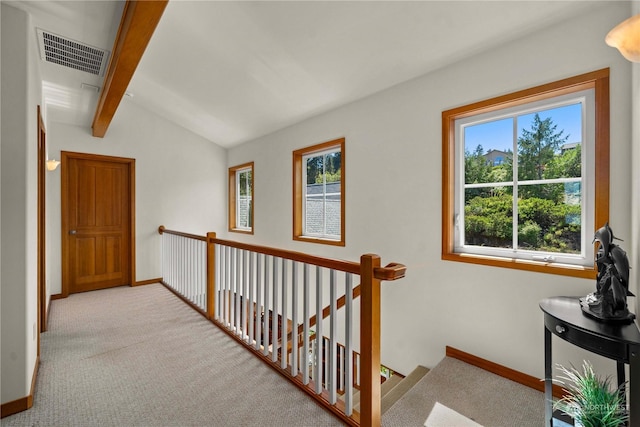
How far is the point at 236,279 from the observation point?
2.65m

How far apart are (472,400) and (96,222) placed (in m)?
5.02

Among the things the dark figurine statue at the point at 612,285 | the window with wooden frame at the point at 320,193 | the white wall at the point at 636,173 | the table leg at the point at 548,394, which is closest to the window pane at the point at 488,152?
the white wall at the point at 636,173

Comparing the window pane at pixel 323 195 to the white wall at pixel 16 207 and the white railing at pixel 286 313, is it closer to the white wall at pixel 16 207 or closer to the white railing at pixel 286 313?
the white railing at pixel 286 313

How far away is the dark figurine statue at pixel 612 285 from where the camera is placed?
4.38 feet

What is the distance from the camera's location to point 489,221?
2.27m

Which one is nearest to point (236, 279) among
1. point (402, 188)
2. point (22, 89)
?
point (402, 188)

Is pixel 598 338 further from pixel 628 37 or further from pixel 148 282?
pixel 148 282

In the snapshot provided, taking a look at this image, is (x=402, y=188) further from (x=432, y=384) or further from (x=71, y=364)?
(x=71, y=364)

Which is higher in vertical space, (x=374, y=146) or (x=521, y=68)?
(x=521, y=68)

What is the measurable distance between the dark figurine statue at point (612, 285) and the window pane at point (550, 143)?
737 mm

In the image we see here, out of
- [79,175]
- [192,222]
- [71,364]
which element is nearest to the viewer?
[71,364]

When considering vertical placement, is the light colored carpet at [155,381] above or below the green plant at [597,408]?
below

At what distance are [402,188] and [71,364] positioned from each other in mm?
3029

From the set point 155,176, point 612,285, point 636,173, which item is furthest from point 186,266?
point 636,173
